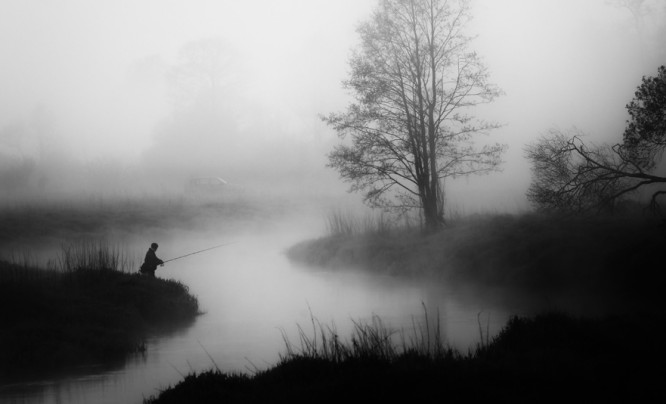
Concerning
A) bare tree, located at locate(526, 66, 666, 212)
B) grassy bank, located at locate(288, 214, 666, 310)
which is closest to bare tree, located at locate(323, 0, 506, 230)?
grassy bank, located at locate(288, 214, 666, 310)

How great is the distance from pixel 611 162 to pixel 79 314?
17.0 meters

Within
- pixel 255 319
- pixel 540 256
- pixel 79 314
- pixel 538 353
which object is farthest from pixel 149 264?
pixel 538 353

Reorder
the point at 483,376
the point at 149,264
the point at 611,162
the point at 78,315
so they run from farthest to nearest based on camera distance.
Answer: the point at 149,264
the point at 611,162
the point at 78,315
the point at 483,376

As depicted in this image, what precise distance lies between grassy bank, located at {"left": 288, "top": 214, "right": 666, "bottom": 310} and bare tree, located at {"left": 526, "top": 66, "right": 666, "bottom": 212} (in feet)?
6.48

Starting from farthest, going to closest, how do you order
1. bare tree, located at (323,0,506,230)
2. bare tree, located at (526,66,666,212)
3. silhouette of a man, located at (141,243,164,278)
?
bare tree, located at (323,0,506,230) → silhouette of a man, located at (141,243,164,278) → bare tree, located at (526,66,666,212)

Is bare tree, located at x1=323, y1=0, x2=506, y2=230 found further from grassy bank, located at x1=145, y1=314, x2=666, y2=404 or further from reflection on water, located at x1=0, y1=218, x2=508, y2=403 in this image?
grassy bank, located at x1=145, y1=314, x2=666, y2=404

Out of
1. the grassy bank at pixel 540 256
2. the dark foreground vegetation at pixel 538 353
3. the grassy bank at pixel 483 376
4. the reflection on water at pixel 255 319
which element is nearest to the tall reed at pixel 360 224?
the grassy bank at pixel 540 256

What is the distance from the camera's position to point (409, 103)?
109 ft

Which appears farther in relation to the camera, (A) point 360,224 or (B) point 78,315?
(A) point 360,224

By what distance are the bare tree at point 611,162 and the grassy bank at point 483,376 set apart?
27.7 feet

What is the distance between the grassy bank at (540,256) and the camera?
21641 millimetres

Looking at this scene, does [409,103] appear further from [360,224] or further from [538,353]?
[538,353]

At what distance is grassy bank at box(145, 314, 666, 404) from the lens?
368 inches

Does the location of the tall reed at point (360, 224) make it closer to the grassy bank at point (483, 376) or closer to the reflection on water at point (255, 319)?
the reflection on water at point (255, 319)
